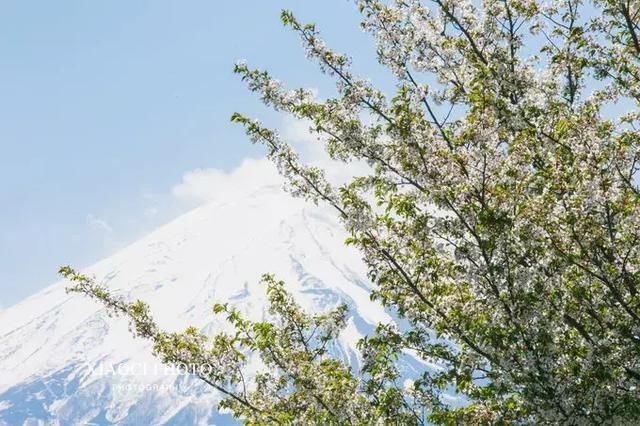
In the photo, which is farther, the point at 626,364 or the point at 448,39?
the point at 448,39

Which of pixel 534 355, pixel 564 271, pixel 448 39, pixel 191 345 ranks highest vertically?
pixel 448 39

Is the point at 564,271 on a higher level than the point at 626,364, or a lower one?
higher

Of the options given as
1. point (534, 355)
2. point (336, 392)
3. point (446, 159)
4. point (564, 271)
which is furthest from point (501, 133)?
point (336, 392)

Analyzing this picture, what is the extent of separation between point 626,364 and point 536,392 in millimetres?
1450

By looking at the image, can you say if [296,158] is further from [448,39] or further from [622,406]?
[622,406]

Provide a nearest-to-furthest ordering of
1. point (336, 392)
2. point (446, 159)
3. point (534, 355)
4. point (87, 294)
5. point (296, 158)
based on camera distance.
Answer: point (534, 355) → point (446, 159) → point (336, 392) → point (296, 158) → point (87, 294)

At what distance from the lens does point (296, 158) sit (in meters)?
10.3

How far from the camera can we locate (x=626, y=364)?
332 inches

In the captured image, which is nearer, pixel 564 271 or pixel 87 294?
pixel 564 271

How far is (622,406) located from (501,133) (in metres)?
3.68

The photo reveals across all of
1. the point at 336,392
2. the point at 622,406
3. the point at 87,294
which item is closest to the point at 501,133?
the point at 622,406

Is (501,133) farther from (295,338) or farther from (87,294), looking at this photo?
(87,294)

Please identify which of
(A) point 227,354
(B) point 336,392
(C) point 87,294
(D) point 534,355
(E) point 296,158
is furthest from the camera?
(C) point 87,294

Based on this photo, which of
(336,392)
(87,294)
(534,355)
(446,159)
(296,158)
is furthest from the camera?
(87,294)
